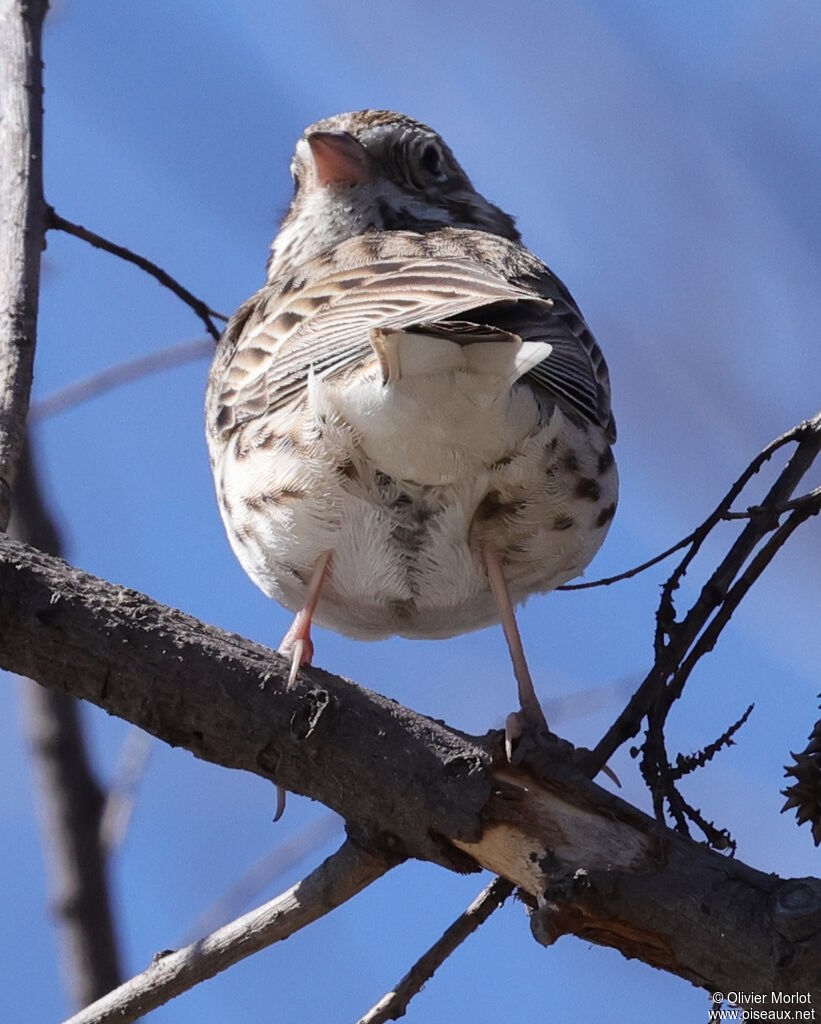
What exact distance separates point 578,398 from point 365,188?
6.47ft

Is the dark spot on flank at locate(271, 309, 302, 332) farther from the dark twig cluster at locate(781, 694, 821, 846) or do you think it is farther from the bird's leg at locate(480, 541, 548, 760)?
the dark twig cluster at locate(781, 694, 821, 846)

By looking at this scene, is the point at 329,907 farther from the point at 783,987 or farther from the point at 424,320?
the point at 424,320

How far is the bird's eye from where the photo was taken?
5988 mm

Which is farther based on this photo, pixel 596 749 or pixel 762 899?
pixel 596 749

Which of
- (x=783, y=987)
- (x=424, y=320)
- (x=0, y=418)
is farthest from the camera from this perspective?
(x=0, y=418)

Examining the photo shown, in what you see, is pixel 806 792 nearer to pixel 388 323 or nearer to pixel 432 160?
pixel 388 323

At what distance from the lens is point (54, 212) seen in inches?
165

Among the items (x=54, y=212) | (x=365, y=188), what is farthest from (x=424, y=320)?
(x=365, y=188)

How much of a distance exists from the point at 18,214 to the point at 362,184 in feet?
6.25

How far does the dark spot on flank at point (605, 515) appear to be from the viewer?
429cm

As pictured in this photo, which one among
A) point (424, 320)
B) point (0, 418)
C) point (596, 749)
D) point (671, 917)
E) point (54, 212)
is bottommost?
point (671, 917)

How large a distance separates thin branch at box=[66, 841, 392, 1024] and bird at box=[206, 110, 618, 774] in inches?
17.4

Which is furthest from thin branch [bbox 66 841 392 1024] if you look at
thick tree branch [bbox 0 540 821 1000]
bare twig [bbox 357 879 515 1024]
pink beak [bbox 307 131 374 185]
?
pink beak [bbox 307 131 374 185]

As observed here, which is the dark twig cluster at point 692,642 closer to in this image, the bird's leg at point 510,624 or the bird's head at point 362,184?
the bird's leg at point 510,624
